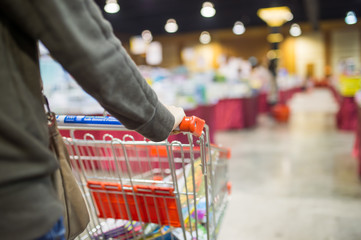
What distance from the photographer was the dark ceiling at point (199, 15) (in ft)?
53.6

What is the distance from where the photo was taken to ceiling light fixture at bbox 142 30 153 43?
966 inches

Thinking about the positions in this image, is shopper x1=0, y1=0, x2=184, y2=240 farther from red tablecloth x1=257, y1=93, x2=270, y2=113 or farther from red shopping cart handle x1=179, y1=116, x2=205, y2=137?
red tablecloth x1=257, y1=93, x2=270, y2=113

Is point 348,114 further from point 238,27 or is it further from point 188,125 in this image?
point 238,27

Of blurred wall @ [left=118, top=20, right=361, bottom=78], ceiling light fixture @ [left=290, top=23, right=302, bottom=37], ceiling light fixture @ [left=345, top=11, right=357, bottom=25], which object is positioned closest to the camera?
ceiling light fixture @ [left=345, top=11, right=357, bottom=25]

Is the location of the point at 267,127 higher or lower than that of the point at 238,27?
lower

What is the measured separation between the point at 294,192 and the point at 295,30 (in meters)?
21.0

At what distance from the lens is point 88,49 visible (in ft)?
2.42

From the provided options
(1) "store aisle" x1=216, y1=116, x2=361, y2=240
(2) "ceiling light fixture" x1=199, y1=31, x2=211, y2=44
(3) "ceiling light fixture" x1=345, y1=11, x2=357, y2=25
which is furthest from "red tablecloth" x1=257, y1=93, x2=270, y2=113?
(2) "ceiling light fixture" x1=199, y1=31, x2=211, y2=44

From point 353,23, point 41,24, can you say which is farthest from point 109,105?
point 353,23

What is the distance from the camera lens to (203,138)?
1223 millimetres

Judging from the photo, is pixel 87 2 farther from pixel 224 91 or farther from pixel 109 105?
pixel 224 91

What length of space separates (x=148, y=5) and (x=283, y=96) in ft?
27.7

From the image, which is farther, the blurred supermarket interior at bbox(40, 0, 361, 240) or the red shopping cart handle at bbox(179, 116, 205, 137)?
the blurred supermarket interior at bbox(40, 0, 361, 240)

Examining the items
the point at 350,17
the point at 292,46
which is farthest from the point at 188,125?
the point at 292,46
